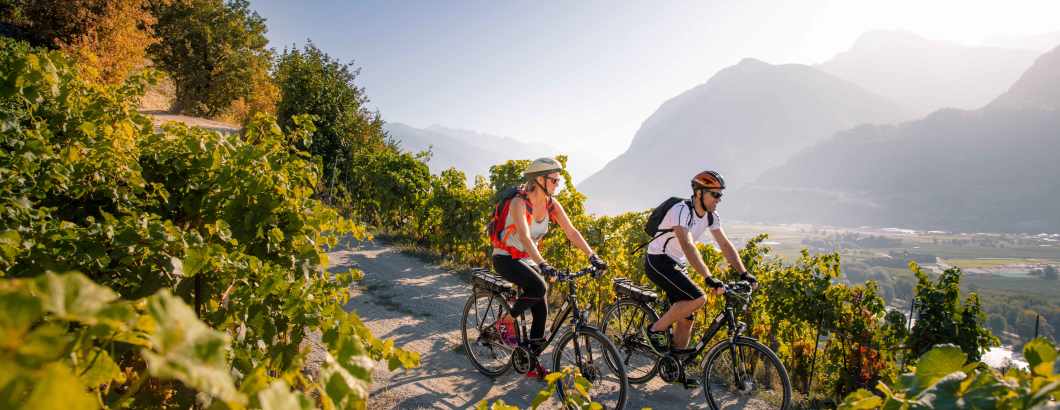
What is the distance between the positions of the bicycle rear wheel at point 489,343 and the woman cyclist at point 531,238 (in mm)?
363

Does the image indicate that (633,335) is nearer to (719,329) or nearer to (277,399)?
(719,329)

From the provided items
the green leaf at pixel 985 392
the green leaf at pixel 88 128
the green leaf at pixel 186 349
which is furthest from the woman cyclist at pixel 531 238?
the green leaf at pixel 186 349

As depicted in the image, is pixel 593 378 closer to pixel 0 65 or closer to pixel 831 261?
pixel 831 261

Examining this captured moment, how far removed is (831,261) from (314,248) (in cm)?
539

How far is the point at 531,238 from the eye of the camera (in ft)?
15.1

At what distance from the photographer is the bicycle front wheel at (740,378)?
184 inches

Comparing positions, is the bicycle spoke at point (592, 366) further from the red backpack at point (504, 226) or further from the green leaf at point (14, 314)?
the green leaf at point (14, 314)

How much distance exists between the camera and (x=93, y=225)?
2.19 meters

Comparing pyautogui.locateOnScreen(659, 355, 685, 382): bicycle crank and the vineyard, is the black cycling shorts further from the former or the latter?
the vineyard

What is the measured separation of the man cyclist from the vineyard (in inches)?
57.7

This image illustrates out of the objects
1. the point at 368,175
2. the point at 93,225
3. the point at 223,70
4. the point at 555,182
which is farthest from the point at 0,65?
the point at 223,70

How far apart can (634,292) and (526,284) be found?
1.29 metres

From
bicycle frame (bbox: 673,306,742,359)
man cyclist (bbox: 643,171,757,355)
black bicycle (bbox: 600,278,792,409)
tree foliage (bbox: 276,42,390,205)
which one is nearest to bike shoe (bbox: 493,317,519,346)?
black bicycle (bbox: 600,278,792,409)

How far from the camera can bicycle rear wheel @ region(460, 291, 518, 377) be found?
5.12 m
